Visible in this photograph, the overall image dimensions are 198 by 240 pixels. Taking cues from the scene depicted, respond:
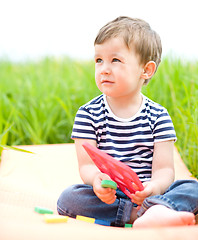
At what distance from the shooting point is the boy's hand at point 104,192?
1.14 meters

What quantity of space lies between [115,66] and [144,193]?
1.25 ft

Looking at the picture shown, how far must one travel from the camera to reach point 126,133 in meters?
1.32

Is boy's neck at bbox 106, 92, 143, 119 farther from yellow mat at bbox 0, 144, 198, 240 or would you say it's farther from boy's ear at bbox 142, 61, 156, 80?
yellow mat at bbox 0, 144, 198, 240

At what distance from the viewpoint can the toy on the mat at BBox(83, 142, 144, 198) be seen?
1093 mm

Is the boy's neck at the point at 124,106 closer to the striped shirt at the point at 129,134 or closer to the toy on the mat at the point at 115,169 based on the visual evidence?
the striped shirt at the point at 129,134

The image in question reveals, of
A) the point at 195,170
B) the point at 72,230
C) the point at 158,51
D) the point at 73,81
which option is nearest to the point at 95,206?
the point at 72,230

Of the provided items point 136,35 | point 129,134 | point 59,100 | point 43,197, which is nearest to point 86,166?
point 129,134

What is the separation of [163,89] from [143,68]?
91cm

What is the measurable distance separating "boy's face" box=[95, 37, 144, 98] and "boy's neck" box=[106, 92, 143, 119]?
0.07 meters

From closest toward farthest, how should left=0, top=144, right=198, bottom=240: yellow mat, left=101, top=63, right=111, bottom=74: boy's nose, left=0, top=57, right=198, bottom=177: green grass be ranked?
left=0, top=144, right=198, bottom=240: yellow mat < left=101, top=63, right=111, bottom=74: boy's nose < left=0, top=57, right=198, bottom=177: green grass

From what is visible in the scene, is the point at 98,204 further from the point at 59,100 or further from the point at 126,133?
the point at 59,100

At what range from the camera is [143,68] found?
131 cm

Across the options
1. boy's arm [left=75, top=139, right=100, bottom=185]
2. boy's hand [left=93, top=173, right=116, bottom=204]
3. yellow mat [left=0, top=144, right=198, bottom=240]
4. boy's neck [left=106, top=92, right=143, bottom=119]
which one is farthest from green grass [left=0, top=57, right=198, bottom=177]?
boy's hand [left=93, top=173, right=116, bottom=204]

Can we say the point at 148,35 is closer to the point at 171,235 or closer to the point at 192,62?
the point at 171,235
